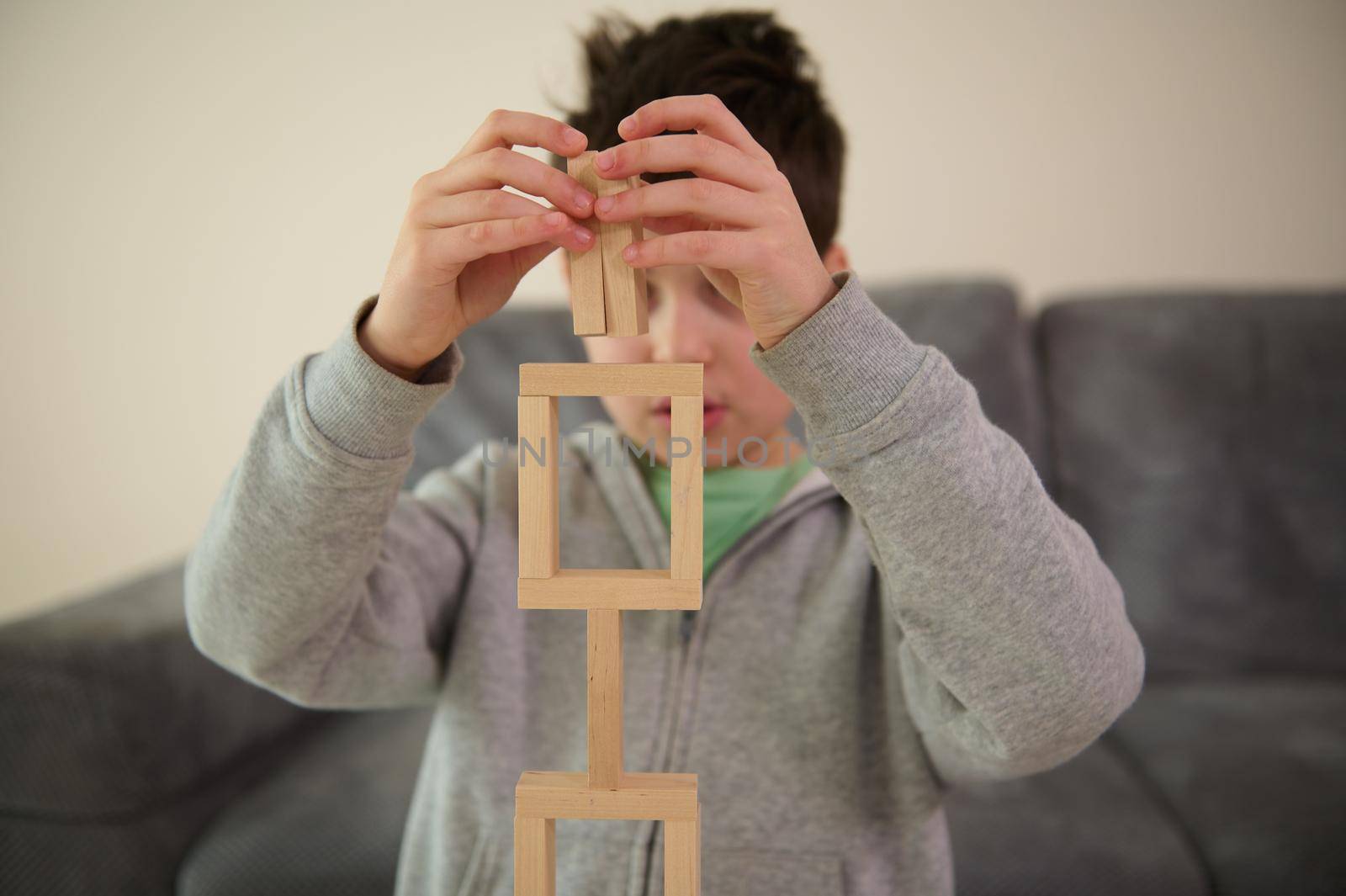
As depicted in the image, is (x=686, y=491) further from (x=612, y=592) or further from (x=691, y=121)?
(x=691, y=121)

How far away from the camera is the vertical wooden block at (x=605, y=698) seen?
1.39ft

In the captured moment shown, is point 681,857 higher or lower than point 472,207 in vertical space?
lower

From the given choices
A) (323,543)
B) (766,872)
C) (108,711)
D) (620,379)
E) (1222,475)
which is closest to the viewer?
(620,379)

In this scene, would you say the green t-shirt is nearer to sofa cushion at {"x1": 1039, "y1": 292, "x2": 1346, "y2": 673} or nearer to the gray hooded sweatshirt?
the gray hooded sweatshirt

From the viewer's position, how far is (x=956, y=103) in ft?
3.40

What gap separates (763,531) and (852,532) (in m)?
0.07

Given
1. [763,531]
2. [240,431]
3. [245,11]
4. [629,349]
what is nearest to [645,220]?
[629,349]

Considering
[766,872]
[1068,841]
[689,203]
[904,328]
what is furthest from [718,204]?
[904,328]

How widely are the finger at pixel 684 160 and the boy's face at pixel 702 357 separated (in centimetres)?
17

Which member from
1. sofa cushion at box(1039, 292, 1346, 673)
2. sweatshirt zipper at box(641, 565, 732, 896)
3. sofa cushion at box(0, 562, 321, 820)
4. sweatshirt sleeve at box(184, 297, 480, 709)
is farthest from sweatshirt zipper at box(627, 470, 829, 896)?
sofa cushion at box(1039, 292, 1346, 673)

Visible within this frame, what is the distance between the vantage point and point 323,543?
20.5 inches

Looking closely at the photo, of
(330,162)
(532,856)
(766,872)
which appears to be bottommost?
(766,872)

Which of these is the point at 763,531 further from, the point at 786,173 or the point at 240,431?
the point at 240,431

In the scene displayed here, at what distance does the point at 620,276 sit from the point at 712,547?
1.07ft
